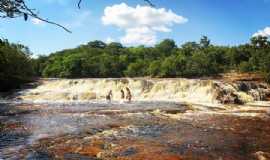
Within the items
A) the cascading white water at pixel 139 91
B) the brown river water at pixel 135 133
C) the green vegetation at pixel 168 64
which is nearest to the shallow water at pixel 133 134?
the brown river water at pixel 135 133

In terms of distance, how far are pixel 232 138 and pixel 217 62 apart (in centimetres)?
4154

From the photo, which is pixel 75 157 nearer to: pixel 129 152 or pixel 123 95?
pixel 129 152

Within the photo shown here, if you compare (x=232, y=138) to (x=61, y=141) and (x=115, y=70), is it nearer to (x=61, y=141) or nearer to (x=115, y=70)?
(x=61, y=141)

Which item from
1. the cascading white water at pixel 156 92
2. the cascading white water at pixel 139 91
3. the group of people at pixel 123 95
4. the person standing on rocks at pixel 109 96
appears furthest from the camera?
the group of people at pixel 123 95

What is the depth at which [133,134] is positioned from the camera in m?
12.6

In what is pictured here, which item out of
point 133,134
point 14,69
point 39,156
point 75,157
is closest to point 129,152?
point 75,157

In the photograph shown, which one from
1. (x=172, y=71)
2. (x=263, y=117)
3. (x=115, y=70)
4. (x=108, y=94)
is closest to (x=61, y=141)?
(x=263, y=117)

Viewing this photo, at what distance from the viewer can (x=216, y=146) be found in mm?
10969

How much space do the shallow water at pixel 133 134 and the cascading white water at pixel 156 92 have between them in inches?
263

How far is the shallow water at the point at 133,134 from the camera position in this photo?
32.8 feet

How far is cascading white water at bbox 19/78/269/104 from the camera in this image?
26.0 m

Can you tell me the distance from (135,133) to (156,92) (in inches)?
592

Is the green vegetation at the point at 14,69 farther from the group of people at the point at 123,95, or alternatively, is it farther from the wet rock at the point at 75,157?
the wet rock at the point at 75,157

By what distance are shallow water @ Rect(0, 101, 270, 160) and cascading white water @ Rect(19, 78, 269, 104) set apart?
22.0 feet
